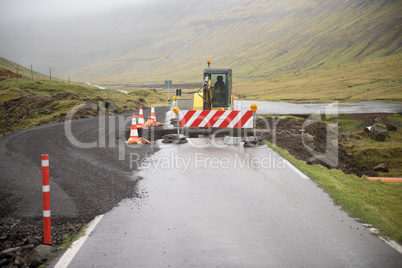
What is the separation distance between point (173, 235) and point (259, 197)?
2452 mm

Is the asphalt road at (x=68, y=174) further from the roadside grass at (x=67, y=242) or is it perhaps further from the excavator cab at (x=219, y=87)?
the excavator cab at (x=219, y=87)

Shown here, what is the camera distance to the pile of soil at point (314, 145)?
45.7ft

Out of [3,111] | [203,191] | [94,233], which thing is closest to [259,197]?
[203,191]

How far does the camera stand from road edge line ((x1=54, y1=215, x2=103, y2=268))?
4.68 meters

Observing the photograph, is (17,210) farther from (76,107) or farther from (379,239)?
(76,107)

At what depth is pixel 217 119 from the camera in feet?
52.2

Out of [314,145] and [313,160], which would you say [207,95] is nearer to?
[314,145]

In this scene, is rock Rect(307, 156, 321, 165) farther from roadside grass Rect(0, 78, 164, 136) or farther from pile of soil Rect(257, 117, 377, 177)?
roadside grass Rect(0, 78, 164, 136)

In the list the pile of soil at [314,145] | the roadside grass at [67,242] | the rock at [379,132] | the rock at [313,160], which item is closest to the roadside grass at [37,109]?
the pile of soil at [314,145]

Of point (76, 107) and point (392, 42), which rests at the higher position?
point (392, 42)

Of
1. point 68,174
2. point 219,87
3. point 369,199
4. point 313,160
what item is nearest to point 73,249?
point 68,174

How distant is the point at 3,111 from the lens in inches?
1254

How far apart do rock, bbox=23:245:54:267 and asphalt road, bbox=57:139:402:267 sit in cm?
27

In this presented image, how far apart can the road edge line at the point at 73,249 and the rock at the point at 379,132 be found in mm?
16641
